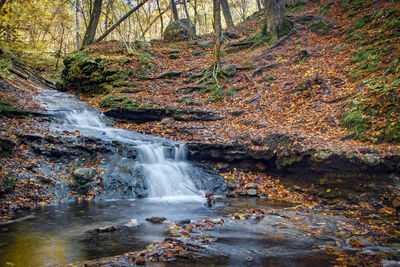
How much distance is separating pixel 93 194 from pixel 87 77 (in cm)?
1081

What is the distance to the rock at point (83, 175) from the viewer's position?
25.1ft

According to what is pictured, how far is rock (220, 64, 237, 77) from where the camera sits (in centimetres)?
1533

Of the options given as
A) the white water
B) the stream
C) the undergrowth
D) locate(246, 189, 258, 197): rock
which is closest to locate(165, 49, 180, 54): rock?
the white water

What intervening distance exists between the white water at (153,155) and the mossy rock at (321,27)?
12460 millimetres

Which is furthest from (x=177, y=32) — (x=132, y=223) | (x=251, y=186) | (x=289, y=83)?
(x=132, y=223)

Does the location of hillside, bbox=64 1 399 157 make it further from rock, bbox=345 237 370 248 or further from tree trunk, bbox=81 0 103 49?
rock, bbox=345 237 370 248

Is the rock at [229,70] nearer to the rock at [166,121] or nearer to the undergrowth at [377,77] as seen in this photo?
the rock at [166,121]

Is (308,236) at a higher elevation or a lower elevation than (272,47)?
lower

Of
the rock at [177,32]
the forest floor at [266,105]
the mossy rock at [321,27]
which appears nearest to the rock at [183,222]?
the forest floor at [266,105]

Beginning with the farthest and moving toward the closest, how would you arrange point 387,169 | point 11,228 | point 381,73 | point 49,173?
point 381,73 < point 49,173 < point 387,169 < point 11,228

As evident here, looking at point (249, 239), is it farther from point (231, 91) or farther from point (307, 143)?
point (231, 91)

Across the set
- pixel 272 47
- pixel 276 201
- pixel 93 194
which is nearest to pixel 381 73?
pixel 276 201

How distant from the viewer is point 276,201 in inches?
304

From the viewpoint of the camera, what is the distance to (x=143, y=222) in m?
5.62
